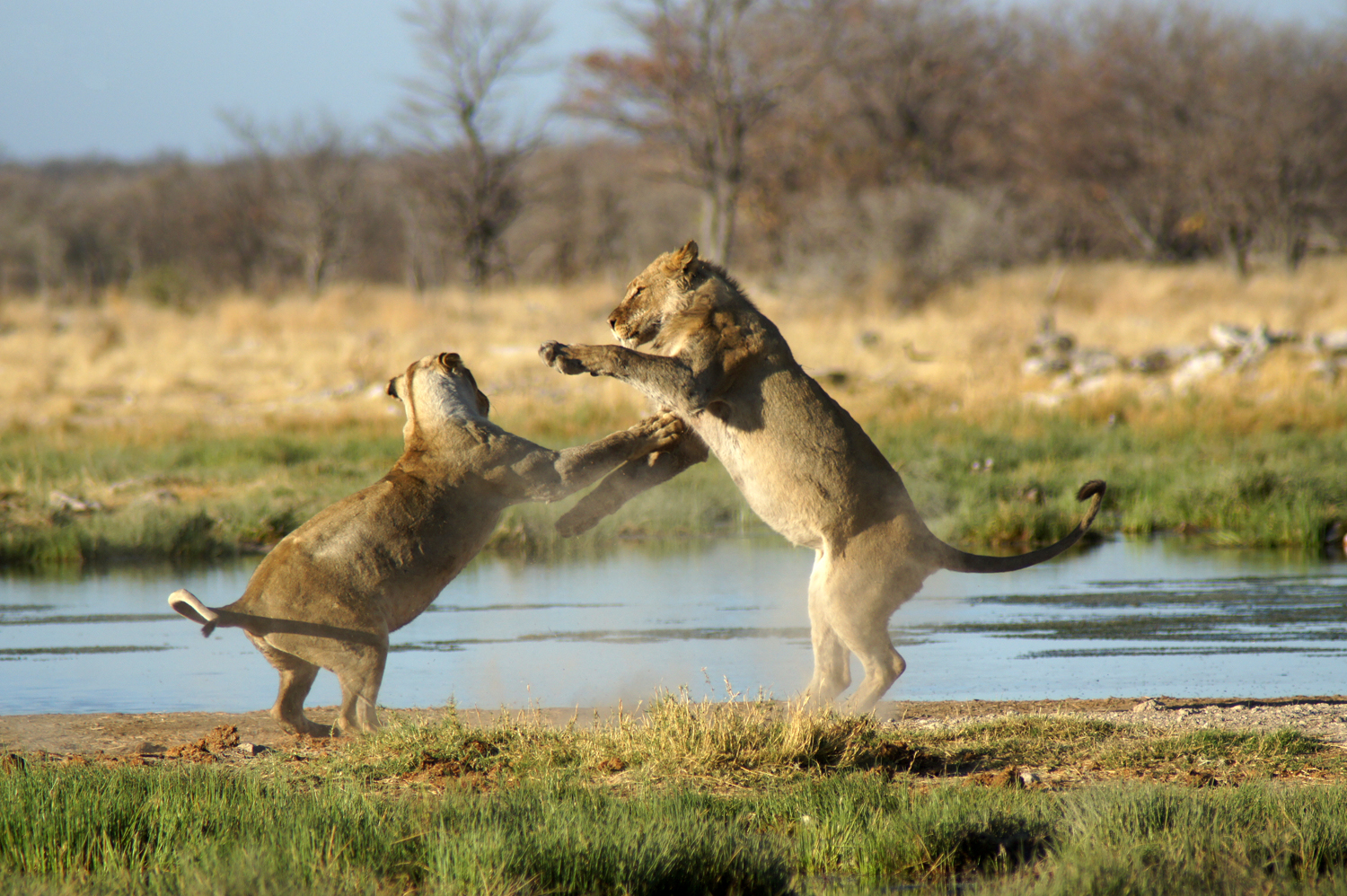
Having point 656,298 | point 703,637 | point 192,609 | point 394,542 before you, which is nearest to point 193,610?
point 192,609

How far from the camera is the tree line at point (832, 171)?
36.7 metres

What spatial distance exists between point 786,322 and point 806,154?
15754 millimetres

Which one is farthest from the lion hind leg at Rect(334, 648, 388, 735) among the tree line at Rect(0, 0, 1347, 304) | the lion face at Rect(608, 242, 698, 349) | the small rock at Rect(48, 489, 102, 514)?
the tree line at Rect(0, 0, 1347, 304)

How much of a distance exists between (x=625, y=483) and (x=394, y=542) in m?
1.12

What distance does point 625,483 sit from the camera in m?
6.82

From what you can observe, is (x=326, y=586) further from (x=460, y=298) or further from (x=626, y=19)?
(x=626, y=19)

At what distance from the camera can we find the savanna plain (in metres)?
4.57

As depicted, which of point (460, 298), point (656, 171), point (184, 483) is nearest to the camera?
point (184, 483)

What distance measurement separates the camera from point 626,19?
35.3 metres

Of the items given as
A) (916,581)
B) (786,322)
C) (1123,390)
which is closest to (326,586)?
(916,581)

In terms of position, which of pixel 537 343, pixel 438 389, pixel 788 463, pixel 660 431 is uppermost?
pixel 537 343

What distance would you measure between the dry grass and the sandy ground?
12.2 m

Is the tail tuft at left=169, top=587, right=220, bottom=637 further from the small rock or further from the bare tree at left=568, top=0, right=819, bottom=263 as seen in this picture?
the bare tree at left=568, top=0, right=819, bottom=263

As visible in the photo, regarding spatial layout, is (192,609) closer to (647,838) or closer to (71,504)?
(647,838)
